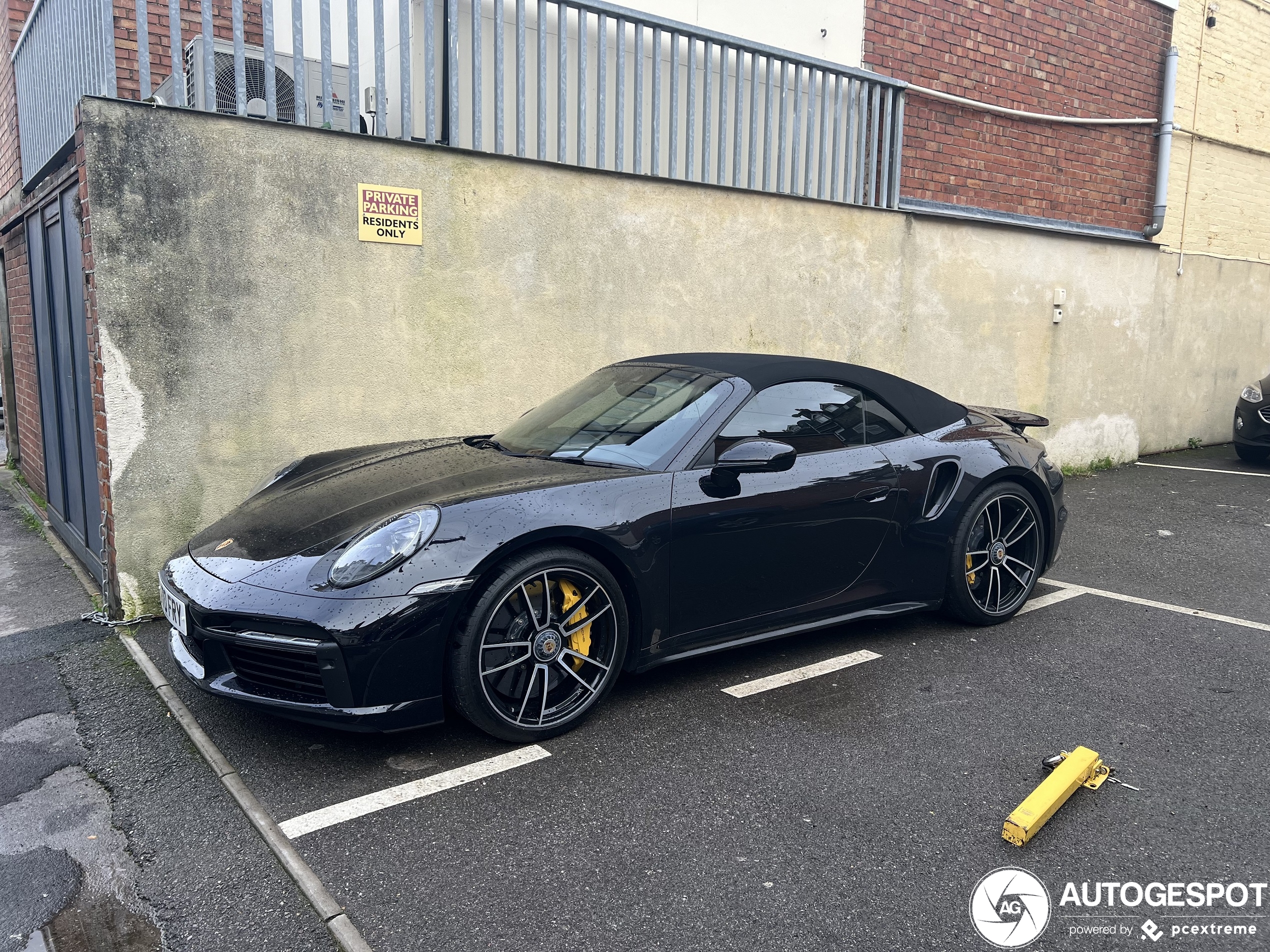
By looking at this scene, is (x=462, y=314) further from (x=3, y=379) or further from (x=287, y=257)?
(x=3, y=379)

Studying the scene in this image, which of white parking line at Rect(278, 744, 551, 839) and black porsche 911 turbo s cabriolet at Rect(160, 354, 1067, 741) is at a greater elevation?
black porsche 911 turbo s cabriolet at Rect(160, 354, 1067, 741)

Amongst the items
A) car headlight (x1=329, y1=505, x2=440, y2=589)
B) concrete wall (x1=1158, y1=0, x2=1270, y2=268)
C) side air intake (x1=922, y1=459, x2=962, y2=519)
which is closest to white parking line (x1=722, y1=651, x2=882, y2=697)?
side air intake (x1=922, y1=459, x2=962, y2=519)

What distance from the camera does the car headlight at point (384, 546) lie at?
309 centimetres

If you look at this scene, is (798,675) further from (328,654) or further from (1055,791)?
(328,654)

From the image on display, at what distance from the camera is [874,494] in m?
4.20

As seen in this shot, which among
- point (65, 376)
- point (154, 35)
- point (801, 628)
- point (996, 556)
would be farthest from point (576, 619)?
point (154, 35)

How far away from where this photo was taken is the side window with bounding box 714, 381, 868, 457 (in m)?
3.96

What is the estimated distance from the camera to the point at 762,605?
392 centimetres

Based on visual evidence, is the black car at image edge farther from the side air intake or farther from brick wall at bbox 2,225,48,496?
brick wall at bbox 2,225,48,496

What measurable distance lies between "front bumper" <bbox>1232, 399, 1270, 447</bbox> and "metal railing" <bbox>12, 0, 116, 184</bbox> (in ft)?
35.3

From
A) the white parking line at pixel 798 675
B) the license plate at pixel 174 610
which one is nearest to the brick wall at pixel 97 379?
the license plate at pixel 174 610

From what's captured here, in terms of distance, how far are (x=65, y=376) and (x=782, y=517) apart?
4.58 metres

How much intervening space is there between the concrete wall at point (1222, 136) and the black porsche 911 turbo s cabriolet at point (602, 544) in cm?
768

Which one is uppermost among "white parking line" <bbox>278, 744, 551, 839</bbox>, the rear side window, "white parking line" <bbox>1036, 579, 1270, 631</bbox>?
the rear side window
